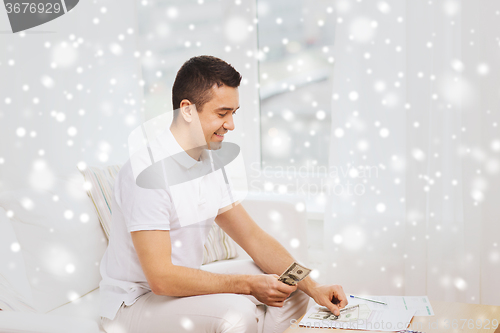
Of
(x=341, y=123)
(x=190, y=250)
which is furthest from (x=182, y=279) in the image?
(x=341, y=123)

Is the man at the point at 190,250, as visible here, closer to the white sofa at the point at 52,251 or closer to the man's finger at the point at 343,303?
the man's finger at the point at 343,303

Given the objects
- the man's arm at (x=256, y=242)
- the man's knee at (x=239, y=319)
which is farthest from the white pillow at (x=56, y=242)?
the man's knee at (x=239, y=319)

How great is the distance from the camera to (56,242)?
4.62 feet

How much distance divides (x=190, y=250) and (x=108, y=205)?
1.54 feet

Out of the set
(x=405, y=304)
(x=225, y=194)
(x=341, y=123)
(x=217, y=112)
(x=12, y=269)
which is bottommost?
(x=405, y=304)

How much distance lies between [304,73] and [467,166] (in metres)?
0.93

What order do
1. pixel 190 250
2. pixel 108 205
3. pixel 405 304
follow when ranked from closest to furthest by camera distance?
pixel 405 304 < pixel 190 250 < pixel 108 205

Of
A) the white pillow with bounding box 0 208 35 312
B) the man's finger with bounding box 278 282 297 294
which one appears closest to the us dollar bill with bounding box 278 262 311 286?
the man's finger with bounding box 278 282 297 294

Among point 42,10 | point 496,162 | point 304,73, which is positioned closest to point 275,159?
point 304,73

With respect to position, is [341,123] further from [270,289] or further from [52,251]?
[52,251]

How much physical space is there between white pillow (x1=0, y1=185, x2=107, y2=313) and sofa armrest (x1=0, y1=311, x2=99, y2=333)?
0.43 metres

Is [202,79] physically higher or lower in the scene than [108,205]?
higher

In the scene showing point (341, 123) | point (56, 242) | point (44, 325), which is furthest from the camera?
point (341, 123)

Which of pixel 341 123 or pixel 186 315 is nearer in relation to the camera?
pixel 186 315
